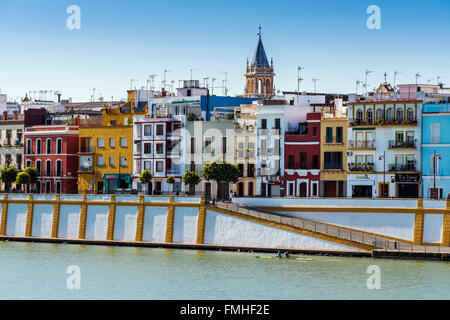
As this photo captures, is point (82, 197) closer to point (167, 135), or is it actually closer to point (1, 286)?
point (167, 135)

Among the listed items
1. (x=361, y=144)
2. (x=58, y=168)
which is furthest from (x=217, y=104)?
(x=361, y=144)

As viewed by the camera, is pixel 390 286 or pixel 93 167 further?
pixel 93 167

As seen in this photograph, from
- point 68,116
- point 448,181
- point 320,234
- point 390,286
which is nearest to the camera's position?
point 390,286

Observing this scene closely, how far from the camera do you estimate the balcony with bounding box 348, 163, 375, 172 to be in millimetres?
87188

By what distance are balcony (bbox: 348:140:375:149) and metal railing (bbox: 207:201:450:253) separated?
8.98 m

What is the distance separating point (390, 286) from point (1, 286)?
73.1ft

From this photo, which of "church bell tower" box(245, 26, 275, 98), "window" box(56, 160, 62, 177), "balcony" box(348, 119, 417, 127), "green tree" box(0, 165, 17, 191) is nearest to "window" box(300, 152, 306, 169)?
"balcony" box(348, 119, 417, 127)

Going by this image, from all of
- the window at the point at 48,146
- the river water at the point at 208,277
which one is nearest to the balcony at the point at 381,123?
the river water at the point at 208,277

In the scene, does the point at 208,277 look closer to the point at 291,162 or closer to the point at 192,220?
the point at 192,220

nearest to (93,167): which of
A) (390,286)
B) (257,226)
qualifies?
(257,226)

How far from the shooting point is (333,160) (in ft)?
292

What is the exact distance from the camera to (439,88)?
3743 inches

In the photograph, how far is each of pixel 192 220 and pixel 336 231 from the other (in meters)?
10.5

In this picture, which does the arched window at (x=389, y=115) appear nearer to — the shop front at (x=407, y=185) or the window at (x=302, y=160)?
the shop front at (x=407, y=185)
